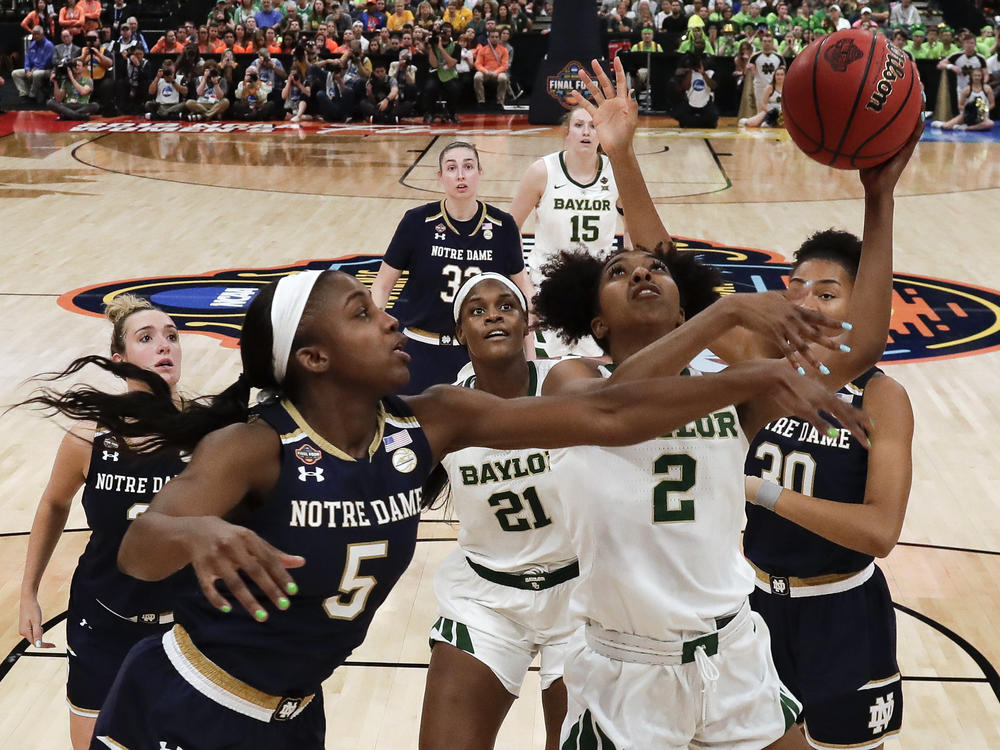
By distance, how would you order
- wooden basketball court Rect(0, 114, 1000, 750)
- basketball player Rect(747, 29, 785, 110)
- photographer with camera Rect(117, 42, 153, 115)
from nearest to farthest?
wooden basketball court Rect(0, 114, 1000, 750)
basketball player Rect(747, 29, 785, 110)
photographer with camera Rect(117, 42, 153, 115)

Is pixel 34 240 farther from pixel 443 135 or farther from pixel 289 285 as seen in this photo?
pixel 289 285

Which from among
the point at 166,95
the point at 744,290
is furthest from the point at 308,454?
the point at 166,95

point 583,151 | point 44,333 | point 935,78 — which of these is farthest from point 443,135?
point 583,151

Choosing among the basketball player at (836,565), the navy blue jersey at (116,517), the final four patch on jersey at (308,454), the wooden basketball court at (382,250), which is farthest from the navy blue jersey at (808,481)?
the navy blue jersey at (116,517)

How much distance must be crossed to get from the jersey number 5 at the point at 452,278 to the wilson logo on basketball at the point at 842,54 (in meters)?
3.34

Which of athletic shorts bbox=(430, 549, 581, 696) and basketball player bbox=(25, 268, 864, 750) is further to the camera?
athletic shorts bbox=(430, 549, 581, 696)

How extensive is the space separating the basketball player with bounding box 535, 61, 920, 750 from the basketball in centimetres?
24

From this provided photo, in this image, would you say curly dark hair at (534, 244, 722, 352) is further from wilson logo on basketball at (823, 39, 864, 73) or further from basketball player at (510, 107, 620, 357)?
basketball player at (510, 107, 620, 357)

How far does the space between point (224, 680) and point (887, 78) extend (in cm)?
244

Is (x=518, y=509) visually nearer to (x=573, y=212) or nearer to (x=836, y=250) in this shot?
(x=836, y=250)

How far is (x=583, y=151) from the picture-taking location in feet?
26.7

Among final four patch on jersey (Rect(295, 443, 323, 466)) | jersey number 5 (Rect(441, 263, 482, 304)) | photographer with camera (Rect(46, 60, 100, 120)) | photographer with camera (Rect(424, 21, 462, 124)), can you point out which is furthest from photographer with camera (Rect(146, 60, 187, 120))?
final four patch on jersey (Rect(295, 443, 323, 466))

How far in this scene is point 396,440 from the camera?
2889mm

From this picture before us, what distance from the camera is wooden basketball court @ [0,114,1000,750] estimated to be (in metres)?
5.06
